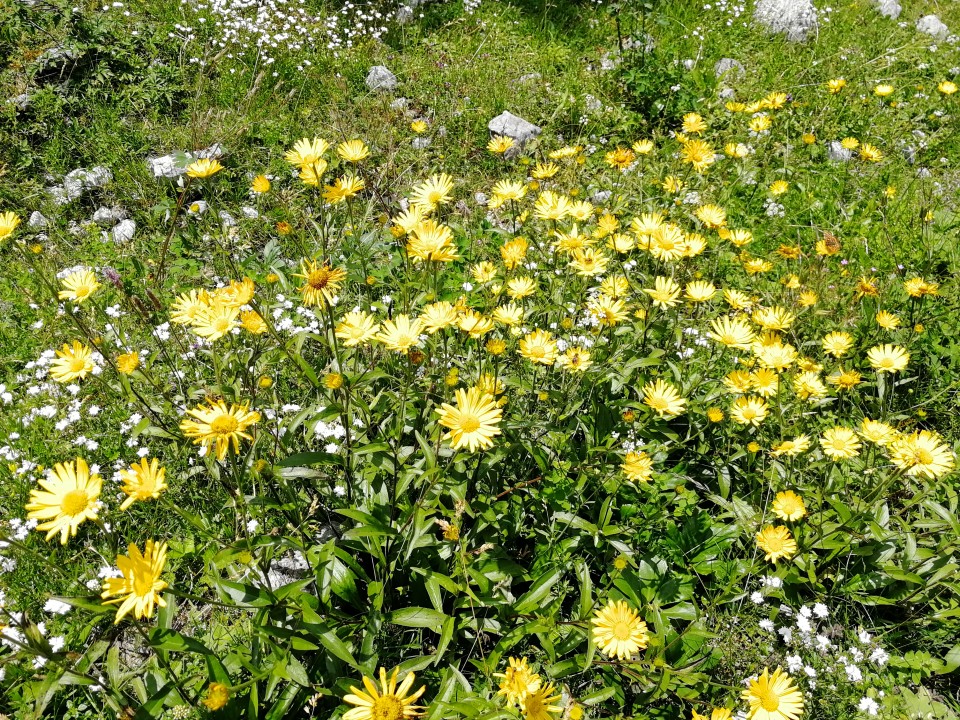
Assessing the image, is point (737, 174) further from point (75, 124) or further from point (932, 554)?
point (75, 124)

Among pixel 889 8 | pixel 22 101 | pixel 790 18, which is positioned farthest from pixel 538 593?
pixel 889 8

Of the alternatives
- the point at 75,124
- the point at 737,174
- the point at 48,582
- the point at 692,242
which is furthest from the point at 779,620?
the point at 75,124

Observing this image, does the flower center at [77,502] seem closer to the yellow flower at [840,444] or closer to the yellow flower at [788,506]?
the yellow flower at [788,506]

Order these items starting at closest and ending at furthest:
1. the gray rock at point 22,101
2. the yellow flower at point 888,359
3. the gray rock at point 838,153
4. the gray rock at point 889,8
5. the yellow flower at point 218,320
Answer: the yellow flower at point 218,320 < the yellow flower at point 888,359 < the gray rock at point 22,101 < the gray rock at point 838,153 < the gray rock at point 889,8

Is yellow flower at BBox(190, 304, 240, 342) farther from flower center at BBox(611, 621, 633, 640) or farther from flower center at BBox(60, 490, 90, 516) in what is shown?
flower center at BBox(611, 621, 633, 640)

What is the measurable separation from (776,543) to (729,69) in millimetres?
4770

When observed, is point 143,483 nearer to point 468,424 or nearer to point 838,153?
point 468,424

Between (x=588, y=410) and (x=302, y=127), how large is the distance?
342 centimetres

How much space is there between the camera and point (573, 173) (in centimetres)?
438

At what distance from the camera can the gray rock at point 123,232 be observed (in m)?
3.89

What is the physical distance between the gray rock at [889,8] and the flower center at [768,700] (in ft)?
24.0

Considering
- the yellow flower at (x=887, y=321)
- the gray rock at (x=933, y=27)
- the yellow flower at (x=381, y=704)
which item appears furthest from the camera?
the gray rock at (x=933, y=27)

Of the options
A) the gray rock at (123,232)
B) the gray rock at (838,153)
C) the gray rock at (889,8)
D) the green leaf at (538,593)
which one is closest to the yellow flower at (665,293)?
the green leaf at (538,593)

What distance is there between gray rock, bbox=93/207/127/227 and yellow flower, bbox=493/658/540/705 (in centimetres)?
391
